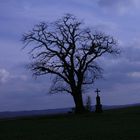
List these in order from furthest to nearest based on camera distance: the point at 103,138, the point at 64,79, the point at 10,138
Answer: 1. the point at 64,79
2. the point at 10,138
3. the point at 103,138

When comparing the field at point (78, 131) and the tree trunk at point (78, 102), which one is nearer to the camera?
the field at point (78, 131)

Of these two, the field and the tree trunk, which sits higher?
the tree trunk

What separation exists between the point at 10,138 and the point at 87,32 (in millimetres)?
36454

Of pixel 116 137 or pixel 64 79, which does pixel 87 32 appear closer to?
pixel 64 79

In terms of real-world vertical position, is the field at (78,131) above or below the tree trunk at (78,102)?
below

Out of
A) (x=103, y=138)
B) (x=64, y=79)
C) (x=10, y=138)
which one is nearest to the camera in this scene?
(x=103, y=138)

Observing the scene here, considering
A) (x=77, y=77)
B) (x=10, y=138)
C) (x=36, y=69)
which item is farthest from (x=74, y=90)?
(x=10, y=138)

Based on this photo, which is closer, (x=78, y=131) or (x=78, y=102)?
(x=78, y=131)

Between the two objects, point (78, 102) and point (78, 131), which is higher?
point (78, 102)

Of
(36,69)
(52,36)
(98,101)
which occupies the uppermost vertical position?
(52,36)

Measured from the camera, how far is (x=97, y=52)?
59.0 meters

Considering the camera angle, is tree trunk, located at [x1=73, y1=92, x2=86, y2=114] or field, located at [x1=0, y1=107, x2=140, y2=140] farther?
tree trunk, located at [x1=73, y1=92, x2=86, y2=114]

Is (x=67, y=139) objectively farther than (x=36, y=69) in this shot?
No

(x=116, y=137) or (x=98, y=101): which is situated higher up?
(x=98, y=101)
